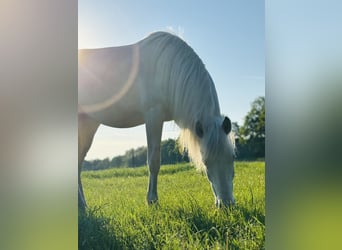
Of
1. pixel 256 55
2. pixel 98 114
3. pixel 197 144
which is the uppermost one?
pixel 256 55

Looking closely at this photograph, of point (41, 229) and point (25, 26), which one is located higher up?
point (25, 26)

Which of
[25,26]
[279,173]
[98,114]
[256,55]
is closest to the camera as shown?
[279,173]

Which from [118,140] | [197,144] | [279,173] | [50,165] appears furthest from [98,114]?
[279,173]

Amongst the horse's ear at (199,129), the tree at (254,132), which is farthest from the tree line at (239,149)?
the horse's ear at (199,129)

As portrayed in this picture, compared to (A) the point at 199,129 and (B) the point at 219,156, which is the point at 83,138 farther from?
(B) the point at 219,156

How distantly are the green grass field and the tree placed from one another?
64mm

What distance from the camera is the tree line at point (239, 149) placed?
161 centimetres

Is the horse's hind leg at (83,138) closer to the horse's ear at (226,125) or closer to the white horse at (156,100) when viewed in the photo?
the white horse at (156,100)

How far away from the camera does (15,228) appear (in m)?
1.46

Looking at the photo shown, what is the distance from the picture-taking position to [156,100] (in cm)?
175

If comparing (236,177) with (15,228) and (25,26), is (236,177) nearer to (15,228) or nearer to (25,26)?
(15,228)

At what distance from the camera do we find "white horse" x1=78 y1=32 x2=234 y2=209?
168 centimetres

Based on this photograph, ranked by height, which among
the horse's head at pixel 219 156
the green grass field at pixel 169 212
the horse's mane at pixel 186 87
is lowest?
the green grass field at pixel 169 212

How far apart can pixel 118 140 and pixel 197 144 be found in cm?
40
